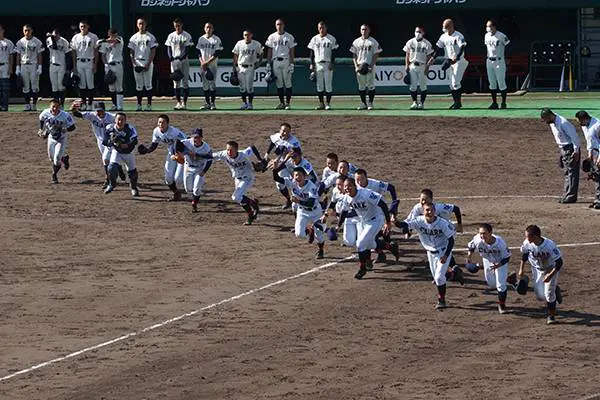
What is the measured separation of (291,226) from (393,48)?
664 inches

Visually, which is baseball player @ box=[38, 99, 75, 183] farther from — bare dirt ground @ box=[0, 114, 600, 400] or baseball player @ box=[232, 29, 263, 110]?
baseball player @ box=[232, 29, 263, 110]

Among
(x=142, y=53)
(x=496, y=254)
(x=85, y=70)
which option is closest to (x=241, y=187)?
(x=496, y=254)

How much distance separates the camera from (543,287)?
22734 millimetres

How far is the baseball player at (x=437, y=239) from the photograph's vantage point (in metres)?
23.2

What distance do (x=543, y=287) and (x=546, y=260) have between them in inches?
23.0

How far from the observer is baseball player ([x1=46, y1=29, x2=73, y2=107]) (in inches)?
1544

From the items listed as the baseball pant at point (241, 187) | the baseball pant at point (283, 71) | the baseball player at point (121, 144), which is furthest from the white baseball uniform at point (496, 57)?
the baseball pant at point (241, 187)

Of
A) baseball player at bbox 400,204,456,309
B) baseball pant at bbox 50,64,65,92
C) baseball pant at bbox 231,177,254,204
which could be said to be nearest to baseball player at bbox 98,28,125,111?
baseball pant at bbox 50,64,65,92

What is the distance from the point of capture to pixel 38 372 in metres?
20.3

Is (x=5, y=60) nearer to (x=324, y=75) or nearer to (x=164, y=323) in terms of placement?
(x=324, y=75)

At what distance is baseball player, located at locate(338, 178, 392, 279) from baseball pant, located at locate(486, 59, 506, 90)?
1372 cm

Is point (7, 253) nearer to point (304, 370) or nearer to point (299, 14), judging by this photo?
point (304, 370)

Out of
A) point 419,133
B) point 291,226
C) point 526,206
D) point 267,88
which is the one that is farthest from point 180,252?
point 267,88

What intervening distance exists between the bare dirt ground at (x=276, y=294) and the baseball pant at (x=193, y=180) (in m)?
0.48
